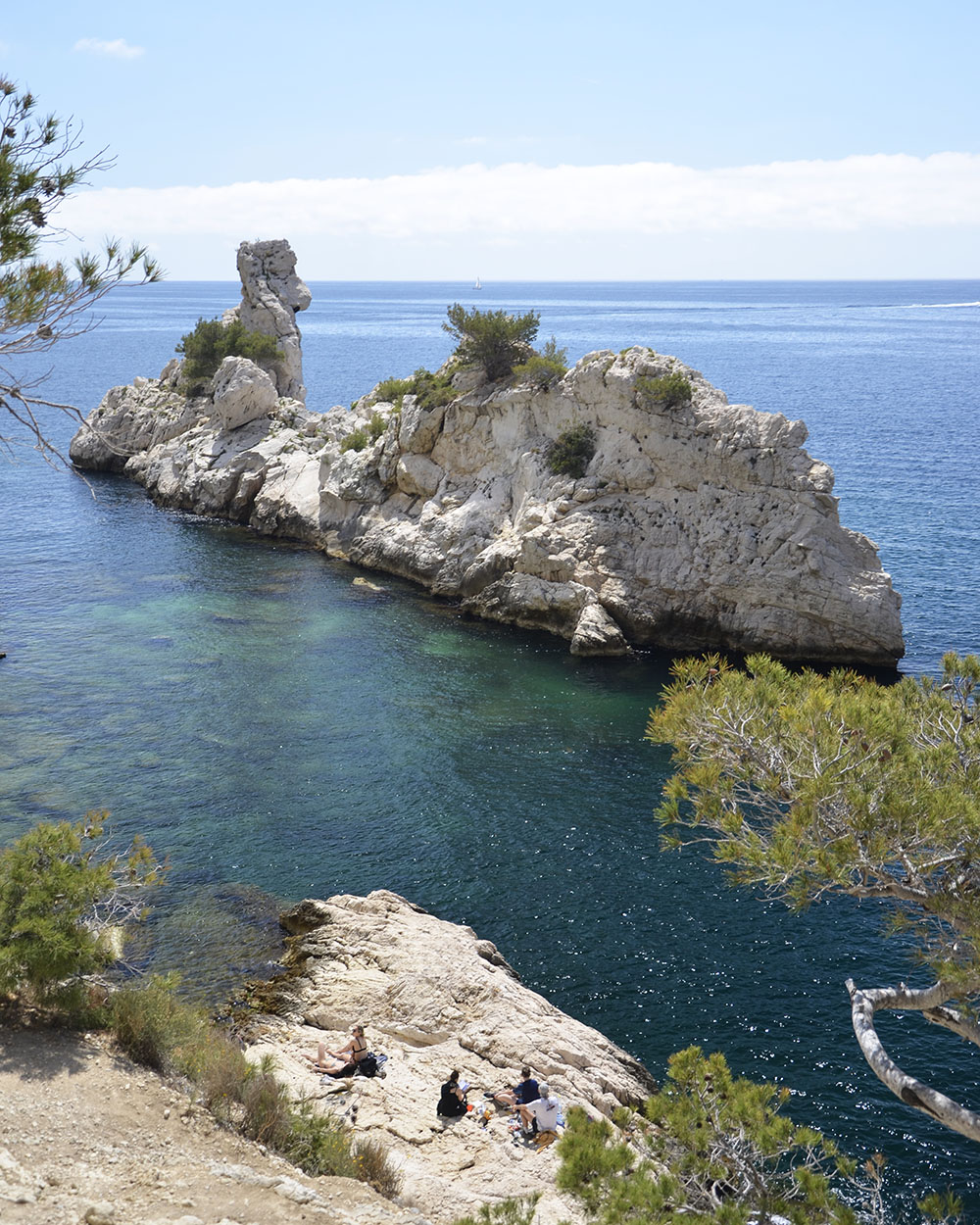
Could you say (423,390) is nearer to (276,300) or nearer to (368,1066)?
(276,300)

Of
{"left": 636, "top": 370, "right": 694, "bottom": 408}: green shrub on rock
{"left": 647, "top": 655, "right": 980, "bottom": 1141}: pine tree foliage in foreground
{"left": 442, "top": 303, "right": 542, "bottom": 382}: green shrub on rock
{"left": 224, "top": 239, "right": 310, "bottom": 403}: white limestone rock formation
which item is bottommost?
{"left": 647, "top": 655, "right": 980, "bottom": 1141}: pine tree foliage in foreground

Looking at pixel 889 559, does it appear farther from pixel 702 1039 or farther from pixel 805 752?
pixel 805 752

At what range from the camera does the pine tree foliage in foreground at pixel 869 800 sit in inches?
467

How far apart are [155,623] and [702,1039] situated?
102 ft

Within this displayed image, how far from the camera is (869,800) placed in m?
12.2

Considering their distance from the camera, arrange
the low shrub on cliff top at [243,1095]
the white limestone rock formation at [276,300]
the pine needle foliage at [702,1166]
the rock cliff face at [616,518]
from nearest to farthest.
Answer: the pine needle foliage at [702,1166] < the low shrub on cliff top at [243,1095] < the rock cliff face at [616,518] < the white limestone rock formation at [276,300]

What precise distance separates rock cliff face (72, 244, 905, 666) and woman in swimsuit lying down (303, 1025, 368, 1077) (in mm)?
23880

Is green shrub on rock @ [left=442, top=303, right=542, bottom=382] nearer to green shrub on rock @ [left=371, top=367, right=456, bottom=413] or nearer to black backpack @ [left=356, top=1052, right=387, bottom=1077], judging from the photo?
green shrub on rock @ [left=371, top=367, right=456, bottom=413]

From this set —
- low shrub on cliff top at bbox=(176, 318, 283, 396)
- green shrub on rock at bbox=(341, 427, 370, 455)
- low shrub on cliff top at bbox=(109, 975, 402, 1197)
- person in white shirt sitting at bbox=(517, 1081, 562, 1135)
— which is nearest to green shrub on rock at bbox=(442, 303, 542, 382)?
green shrub on rock at bbox=(341, 427, 370, 455)

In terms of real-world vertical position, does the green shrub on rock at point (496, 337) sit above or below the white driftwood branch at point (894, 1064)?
above

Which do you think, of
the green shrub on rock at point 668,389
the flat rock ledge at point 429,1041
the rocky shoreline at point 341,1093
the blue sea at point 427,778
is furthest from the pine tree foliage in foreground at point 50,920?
the green shrub on rock at point 668,389

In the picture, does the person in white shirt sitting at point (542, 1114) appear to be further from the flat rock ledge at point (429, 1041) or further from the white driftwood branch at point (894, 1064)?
the white driftwood branch at point (894, 1064)

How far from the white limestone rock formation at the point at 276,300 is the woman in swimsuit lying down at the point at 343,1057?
190ft

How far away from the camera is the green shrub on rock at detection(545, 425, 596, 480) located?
148 feet
